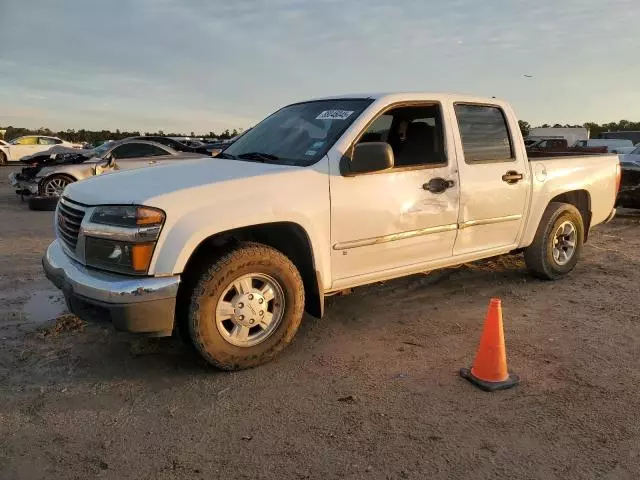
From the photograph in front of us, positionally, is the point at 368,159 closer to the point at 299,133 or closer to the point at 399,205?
the point at 399,205

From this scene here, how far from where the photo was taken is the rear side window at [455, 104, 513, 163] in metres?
4.95

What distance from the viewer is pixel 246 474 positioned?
8.89ft

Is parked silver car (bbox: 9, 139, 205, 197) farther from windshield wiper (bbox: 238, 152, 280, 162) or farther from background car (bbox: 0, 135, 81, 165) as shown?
background car (bbox: 0, 135, 81, 165)

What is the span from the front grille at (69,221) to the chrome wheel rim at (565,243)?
479 cm

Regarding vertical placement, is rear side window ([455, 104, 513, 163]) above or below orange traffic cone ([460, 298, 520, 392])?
above

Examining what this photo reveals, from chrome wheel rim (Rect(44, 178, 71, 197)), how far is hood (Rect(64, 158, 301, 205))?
30.0ft

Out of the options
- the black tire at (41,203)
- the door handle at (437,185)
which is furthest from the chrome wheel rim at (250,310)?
the black tire at (41,203)

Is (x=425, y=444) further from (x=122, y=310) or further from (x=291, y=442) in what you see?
(x=122, y=310)

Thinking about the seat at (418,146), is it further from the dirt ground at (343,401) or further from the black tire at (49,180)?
the black tire at (49,180)

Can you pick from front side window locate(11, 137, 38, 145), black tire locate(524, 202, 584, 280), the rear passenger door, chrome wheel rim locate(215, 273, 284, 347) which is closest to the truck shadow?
chrome wheel rim locate(215, 273, 284, 347)

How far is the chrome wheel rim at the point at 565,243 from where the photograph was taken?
610 centimetres

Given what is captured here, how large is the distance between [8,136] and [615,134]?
50.9 m

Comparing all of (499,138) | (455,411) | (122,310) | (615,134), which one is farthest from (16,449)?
(615,134)

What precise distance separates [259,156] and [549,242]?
3.31 m
